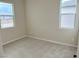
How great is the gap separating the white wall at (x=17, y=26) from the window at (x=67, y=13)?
2.05m

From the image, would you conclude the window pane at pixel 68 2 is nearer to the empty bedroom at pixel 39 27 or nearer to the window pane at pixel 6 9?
the empty bedroom at pixel 39 27

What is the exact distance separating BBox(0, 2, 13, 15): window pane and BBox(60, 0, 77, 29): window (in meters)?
2.25

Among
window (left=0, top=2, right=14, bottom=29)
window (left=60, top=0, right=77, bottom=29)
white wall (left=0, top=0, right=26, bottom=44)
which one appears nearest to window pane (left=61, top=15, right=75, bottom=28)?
window (left=60, top=0, right=77, bottom=29)

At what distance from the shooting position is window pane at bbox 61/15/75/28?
135 inches

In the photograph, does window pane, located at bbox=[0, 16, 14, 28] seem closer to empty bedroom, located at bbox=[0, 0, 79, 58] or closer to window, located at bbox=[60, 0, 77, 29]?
empty bedroom, located at bbox=[0, 0, 79, 58]

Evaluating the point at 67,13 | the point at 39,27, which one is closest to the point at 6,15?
the point at 39,27

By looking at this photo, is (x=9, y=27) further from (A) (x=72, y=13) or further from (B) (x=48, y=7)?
(A) (x=72, y=13)

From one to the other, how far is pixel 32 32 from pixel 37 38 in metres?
0.45

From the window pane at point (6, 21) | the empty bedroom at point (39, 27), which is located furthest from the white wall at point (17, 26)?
the window pane at point (6, 21)

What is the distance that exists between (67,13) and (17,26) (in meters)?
2.42

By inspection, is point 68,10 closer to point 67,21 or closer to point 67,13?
point 67,13

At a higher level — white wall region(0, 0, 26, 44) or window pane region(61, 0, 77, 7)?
window pane region(61, 0, 77, 7)

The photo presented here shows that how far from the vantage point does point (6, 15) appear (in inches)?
151

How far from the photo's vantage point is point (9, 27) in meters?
3.94
